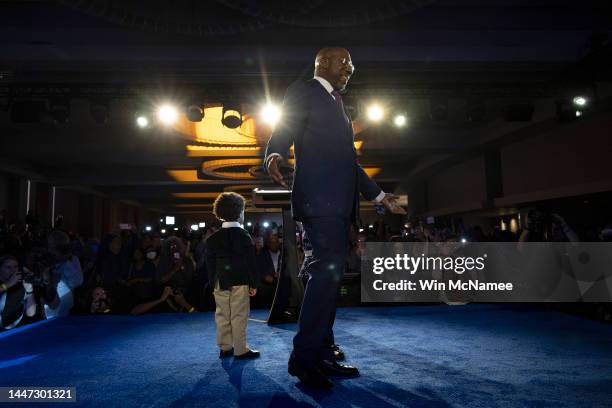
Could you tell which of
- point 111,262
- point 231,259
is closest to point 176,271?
point 111,262

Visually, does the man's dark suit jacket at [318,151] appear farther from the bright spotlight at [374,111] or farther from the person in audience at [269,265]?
the bright spotlight at [374,111]

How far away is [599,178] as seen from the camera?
722 centimetres

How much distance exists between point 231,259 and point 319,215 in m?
1.02

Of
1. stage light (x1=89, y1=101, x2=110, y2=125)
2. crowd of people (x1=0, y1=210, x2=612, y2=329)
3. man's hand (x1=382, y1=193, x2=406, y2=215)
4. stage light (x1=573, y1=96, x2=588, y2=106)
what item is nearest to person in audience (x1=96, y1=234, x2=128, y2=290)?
crowd of people (x1=0, y1=210, x2=612, y2=329)

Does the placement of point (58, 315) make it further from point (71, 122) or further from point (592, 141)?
point (592, 141)

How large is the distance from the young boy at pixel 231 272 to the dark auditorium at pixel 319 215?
0.5 inches

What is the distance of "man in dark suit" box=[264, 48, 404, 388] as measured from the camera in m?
1.68

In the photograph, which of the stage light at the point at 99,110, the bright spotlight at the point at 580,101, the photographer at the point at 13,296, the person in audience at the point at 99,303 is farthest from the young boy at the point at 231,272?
the bright spotlight at the point at 580,101

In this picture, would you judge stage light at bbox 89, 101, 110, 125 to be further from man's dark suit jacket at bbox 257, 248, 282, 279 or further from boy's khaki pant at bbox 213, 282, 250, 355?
boy's khaki pant at bbox 213, 282, 250, 355

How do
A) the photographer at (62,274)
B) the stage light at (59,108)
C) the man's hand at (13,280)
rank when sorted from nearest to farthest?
the man's hand at (13,280) < the photographer at (62,274) < the stage light at (59,108)

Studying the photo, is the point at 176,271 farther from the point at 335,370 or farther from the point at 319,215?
the point at 319,215

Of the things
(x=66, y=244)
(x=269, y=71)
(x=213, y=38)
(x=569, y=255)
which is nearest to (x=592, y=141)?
(x=569, y=255)

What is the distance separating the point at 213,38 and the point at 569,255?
4878mm

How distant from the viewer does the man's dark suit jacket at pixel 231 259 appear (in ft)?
8.24
